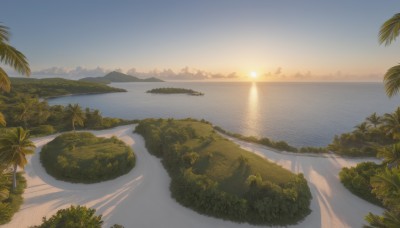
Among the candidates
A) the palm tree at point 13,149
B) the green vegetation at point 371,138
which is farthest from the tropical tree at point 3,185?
the green vegetation at point 371,138

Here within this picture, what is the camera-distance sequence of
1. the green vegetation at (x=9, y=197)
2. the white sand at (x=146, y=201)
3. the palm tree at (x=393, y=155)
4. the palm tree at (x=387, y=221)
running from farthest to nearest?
the palm tree at (x=393, y=155), the white sand at (x=146, y=201), the green vegetation at (x=9, y=197), the palm tree at (x=387, y=221)

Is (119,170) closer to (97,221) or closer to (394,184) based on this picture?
(97,221)

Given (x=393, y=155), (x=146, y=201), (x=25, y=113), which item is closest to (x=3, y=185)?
(x=146, y=201)

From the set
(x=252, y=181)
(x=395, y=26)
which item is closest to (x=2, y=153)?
(x=252, y=181)

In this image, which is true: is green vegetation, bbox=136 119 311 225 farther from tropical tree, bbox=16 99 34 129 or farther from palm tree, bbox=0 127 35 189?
tropical tree, bbox=16 99 34 129

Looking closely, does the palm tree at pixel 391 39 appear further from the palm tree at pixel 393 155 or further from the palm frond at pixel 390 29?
the palm tree at pixel 393 155

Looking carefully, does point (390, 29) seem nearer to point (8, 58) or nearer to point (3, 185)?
point (8, 58)

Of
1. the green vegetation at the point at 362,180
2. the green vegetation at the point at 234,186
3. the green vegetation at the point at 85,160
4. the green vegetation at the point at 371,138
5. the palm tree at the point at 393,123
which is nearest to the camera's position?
the green vegetation at the point at 234,186
